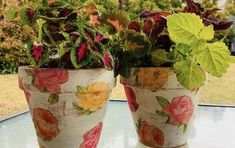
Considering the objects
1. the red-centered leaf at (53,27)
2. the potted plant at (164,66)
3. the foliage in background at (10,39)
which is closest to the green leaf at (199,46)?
the potted plant at (164,66)

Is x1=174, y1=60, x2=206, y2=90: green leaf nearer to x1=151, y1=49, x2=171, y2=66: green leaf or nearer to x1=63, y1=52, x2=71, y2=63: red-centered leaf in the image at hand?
x1=151, y1=49, x2=171, y2=66: green leaf

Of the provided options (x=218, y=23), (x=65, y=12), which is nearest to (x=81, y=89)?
(x=65, y=12)

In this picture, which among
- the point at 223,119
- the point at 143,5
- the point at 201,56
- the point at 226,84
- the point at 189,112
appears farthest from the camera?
the point at 143,5

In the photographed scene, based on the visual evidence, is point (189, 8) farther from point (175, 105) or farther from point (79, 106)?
→ point (79, 106)

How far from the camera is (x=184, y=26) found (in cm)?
60

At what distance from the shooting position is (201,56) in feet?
1.96

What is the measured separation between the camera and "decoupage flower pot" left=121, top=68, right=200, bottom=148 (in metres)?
0.66

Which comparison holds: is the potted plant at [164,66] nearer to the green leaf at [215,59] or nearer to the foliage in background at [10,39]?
the green leaf at [215,59]

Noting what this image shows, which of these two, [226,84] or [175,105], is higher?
[175,105]

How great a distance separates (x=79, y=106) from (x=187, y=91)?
7.8 inches

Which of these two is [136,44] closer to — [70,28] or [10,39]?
[70,28]

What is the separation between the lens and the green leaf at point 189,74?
606 millimetres

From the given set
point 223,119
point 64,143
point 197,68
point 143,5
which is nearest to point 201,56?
point 197,68

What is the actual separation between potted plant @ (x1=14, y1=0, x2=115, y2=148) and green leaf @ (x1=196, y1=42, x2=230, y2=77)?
0.47ft
